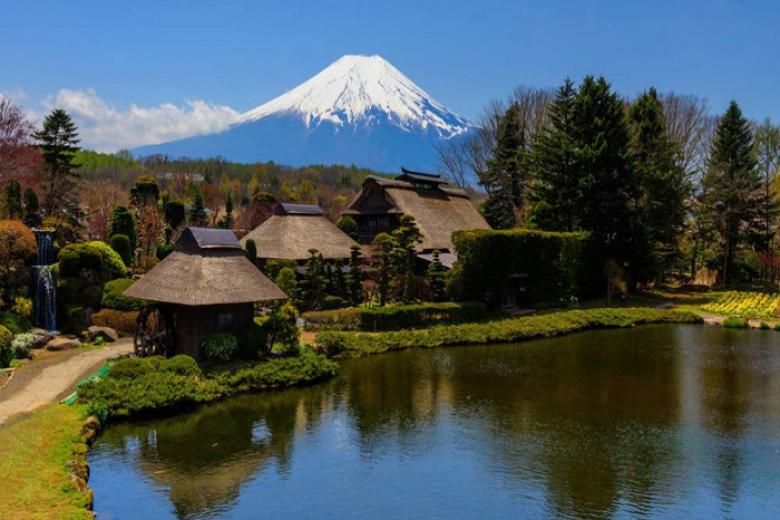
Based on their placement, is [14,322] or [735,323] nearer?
[14,322]

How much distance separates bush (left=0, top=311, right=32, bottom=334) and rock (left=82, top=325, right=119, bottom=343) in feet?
7.58

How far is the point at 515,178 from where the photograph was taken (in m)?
61.8

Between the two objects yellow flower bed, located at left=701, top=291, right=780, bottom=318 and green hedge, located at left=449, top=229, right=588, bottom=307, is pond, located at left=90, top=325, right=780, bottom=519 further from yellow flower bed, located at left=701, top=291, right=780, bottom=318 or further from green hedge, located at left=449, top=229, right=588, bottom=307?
yellow flower bed, located at left=701, top=291, right=780, bottom=318

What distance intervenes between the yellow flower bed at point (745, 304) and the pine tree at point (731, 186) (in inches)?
241

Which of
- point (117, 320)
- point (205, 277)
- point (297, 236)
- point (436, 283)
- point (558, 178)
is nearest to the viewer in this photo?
point (205, 277)

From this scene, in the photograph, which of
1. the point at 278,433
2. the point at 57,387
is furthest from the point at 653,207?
the point at 57,387

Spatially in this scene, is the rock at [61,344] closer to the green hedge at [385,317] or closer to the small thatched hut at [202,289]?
the small thatched hut at [202,289]

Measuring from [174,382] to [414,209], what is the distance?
3205cm

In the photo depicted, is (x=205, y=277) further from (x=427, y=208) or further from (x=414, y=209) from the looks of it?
(x=427, y=208)

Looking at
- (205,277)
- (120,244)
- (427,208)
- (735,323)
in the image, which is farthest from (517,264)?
(120,244)

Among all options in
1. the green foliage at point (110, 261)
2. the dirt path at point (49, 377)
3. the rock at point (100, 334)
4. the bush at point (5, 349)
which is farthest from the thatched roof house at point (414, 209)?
the bush at point (5, 349)

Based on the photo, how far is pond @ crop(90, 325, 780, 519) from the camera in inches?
539

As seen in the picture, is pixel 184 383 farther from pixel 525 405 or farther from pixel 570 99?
pixel 570 99

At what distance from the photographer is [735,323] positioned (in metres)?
37.7
